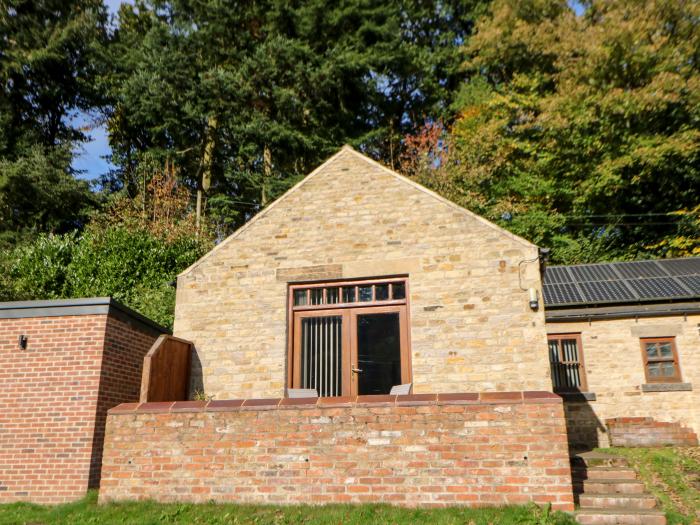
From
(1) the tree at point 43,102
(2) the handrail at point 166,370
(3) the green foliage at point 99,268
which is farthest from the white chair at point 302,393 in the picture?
(1) the tree at point 43,102

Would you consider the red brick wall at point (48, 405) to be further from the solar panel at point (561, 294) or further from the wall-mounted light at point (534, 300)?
the solar panel at point (561, 294)

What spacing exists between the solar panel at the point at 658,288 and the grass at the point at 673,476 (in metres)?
3.78

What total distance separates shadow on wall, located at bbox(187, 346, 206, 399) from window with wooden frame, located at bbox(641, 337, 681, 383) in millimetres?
10397

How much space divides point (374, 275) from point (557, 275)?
9.29 meters

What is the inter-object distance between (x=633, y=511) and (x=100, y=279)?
48.2 ft

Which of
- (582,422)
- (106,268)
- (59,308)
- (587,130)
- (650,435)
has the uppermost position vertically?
(587,130)

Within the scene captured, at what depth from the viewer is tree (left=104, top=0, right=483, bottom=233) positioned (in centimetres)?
2406

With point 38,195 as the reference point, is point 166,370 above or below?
below

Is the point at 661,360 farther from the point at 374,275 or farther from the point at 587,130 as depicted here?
the point at 587,130

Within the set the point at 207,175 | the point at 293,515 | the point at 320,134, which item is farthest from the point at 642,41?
the point at 293,515

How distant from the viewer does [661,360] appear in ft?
45.1

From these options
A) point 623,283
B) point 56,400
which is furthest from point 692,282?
point 56,400

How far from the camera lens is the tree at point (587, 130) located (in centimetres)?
2117

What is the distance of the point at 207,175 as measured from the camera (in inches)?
1029
